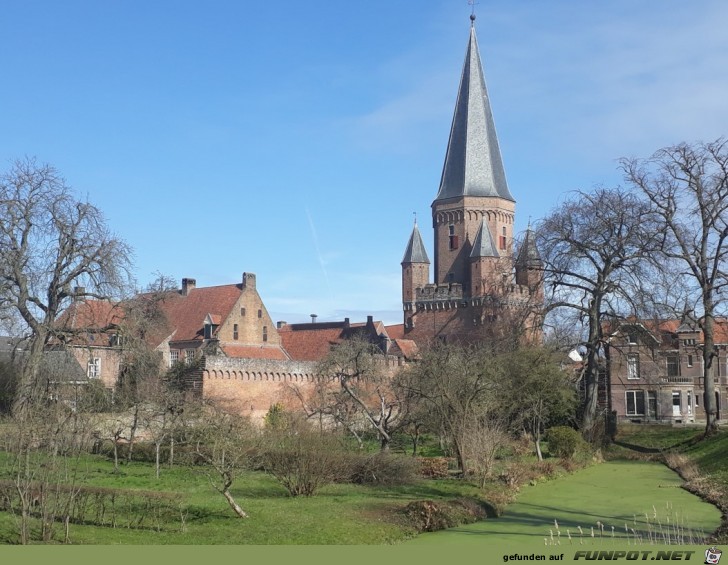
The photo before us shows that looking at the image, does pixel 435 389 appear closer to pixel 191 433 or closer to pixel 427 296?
pixel 191 433

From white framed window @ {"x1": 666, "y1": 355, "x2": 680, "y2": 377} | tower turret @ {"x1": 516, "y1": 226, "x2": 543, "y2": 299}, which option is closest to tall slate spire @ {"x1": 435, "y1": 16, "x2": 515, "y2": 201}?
white framed window @ {"x1": 666, "y1": 355, "x2": 680, "y2": 377}

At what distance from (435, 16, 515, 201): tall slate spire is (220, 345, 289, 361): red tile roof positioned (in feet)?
68.0

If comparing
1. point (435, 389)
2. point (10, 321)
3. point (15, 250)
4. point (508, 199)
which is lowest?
point (435, 389)

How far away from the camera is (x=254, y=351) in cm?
5497

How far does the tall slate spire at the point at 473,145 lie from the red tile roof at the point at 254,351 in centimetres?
2073

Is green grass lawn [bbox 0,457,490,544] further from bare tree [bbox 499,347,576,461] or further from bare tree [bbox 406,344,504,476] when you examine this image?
bare tree [bbox 499,347,576,461]

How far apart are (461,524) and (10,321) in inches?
835

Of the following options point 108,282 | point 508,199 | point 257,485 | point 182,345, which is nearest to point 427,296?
point 508,199

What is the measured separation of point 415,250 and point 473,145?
9.23 meters

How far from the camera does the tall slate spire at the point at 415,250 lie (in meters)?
71.0

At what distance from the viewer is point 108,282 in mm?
35156

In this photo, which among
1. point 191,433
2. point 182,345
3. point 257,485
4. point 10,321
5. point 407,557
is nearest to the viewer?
point 407,557

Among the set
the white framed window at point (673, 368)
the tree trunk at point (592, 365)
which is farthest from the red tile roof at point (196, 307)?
the white framed window at point (673, 368)

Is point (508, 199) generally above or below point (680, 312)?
above
